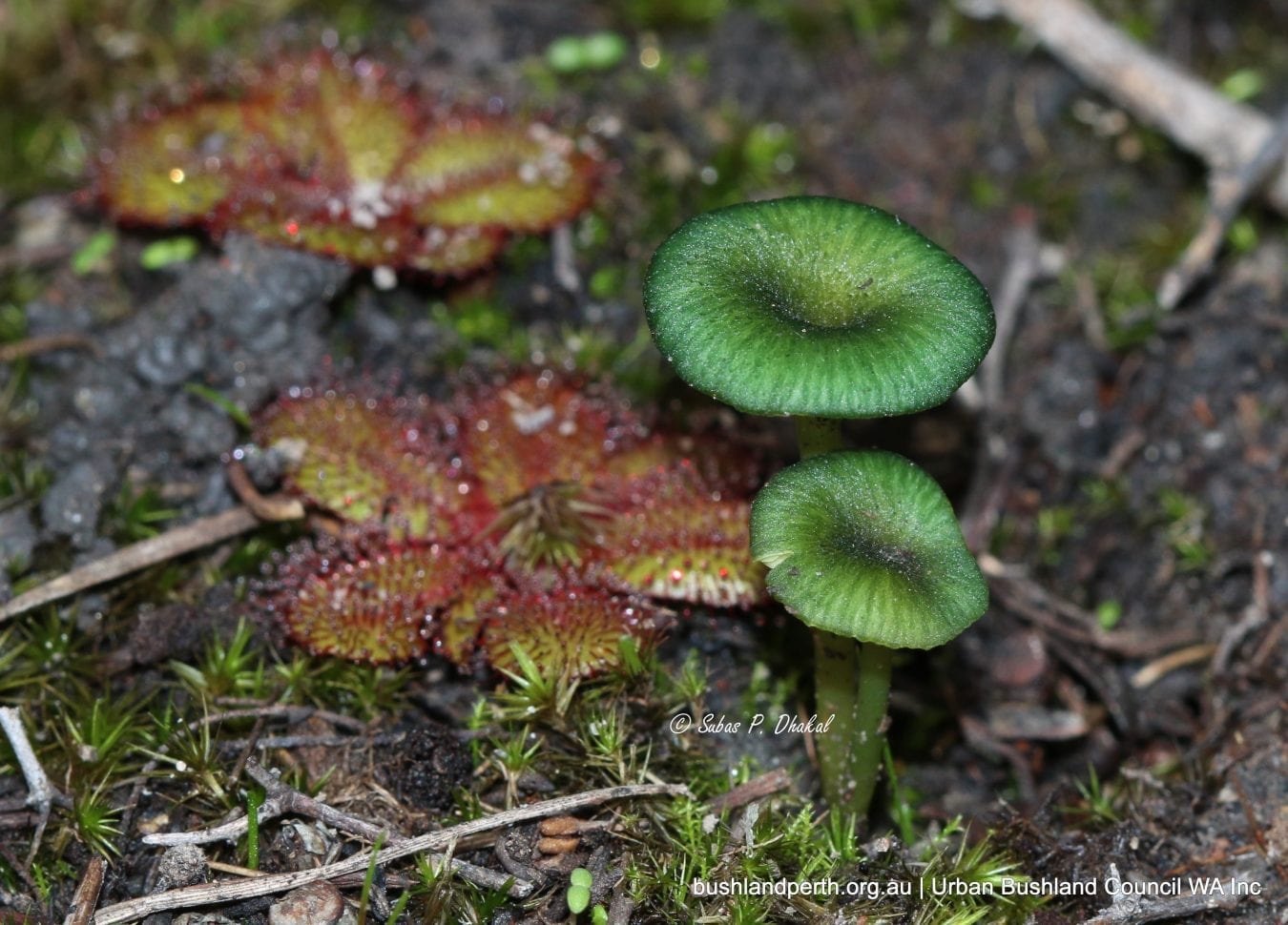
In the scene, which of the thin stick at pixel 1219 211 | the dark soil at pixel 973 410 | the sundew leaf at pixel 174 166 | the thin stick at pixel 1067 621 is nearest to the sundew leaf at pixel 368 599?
the dark soil at pixel 973 410

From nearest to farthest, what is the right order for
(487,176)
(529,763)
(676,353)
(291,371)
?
(676,353) < (529,763) < (291,371) < (487,176)

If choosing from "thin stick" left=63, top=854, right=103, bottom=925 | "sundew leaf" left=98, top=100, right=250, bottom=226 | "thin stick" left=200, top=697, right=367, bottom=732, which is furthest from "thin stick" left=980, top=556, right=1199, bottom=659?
"sundew leaf" left=98, top=100, right=250, bottom=226

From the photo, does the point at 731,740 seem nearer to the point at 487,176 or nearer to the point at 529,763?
the point at 529,763

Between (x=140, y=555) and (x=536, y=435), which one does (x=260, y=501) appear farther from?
(x=536, y=435)

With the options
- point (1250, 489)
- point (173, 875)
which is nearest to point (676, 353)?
point (173, 875)

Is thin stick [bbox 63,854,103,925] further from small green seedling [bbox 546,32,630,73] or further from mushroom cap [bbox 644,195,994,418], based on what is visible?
small green seedling [bbox 546,32,630,73]

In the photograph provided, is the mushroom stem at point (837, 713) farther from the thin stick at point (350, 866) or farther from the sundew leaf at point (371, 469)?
the sundew leaf at point (371, 469)
